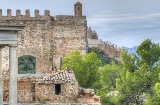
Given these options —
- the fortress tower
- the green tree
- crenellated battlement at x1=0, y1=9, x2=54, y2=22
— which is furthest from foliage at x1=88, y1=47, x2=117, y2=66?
the green tree

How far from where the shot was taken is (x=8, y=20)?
175 ft

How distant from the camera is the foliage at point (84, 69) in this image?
44.7 metres

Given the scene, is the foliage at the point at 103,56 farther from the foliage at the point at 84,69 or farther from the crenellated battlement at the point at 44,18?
the foliage at the point at 84,69

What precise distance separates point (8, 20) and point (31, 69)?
20.4 ft

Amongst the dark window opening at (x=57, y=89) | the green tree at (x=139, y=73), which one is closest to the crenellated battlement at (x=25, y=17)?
the green tree at (x=139, y=73)

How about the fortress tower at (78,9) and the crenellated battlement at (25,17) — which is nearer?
the crenellated battlement at (25,17)

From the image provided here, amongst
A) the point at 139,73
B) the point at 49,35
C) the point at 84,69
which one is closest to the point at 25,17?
the point at 49,35

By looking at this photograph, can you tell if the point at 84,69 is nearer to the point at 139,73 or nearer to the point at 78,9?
the point at 139,73

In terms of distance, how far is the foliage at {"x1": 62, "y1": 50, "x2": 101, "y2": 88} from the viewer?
44656mm

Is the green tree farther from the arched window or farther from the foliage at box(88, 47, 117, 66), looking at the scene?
the foliage at box(88, 47, 117, 66)

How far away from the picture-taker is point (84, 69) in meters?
45.3

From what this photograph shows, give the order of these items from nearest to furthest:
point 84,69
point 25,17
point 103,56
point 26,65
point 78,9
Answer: point 84,69 < point 25,17 < point 78,9 < point 26,65 < point 103,56

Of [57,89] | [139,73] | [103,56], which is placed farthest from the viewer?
[103,56]

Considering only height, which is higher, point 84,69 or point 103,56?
point 103,56
